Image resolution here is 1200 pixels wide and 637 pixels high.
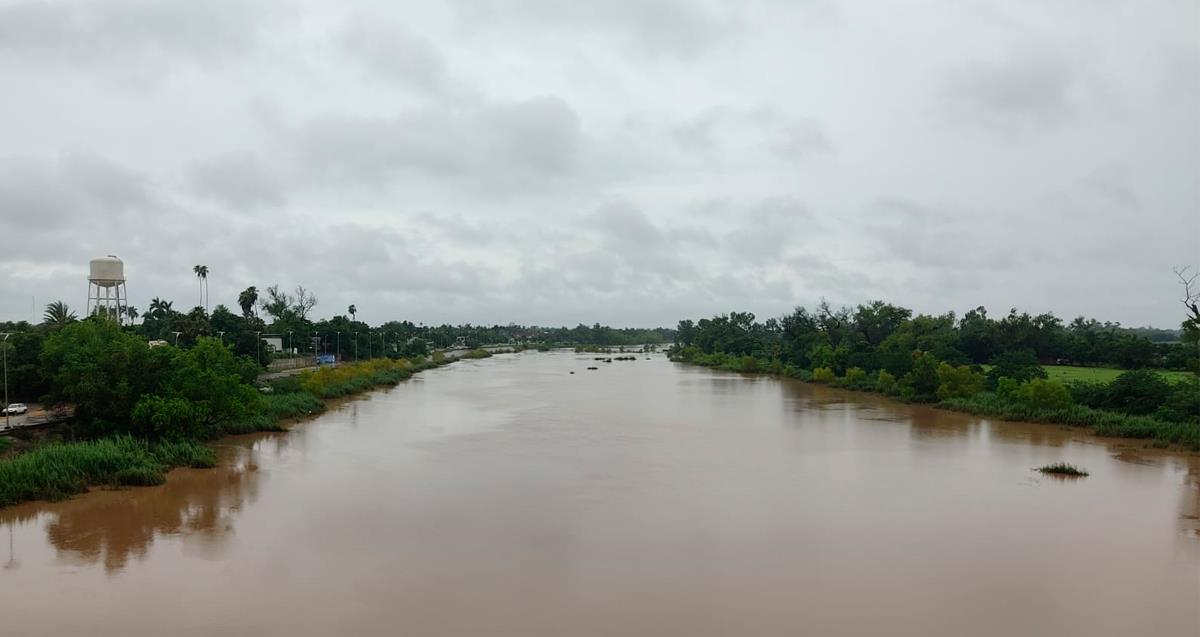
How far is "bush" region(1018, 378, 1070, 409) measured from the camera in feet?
74.3

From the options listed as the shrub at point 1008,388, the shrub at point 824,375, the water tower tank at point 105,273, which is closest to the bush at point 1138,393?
the shrub at point 1008,388

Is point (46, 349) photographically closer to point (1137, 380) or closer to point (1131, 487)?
point (1131, 487)

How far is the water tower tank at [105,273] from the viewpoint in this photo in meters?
35.0

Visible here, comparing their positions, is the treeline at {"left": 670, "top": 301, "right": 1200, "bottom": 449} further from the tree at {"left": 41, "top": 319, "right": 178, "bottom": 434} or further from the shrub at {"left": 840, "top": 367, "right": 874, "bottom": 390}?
the tree at {"left": 41, "top": 319, "right": 178, "bottom": 434}

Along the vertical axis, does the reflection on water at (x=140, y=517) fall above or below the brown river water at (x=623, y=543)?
above

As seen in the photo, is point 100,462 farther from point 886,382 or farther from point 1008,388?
point 886,382

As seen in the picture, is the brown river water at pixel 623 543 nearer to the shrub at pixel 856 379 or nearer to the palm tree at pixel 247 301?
the shrub at pixel 856 379

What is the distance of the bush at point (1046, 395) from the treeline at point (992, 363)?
3cm

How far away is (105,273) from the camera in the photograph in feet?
115

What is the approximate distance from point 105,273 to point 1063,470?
39.2 m

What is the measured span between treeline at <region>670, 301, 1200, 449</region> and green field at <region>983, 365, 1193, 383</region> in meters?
0.61

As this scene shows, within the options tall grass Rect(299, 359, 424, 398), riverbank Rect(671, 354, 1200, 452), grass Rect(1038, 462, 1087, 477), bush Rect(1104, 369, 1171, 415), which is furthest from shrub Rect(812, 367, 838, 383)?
grass Rect(1038, 462, 1087, 477)

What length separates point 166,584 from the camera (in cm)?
877

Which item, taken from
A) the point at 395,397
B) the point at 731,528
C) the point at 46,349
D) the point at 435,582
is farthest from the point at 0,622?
the point at 395,397
